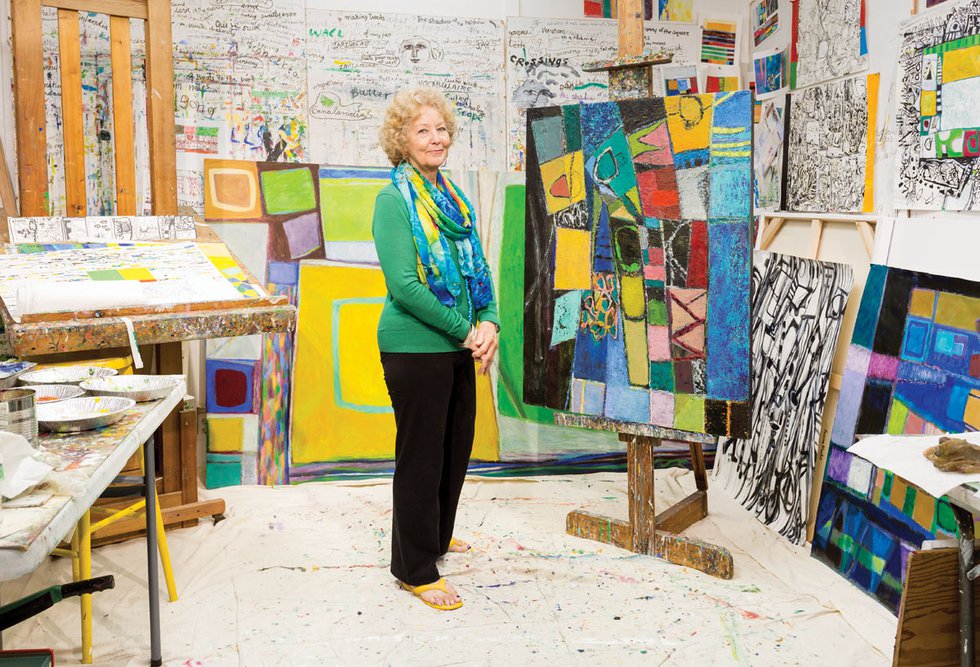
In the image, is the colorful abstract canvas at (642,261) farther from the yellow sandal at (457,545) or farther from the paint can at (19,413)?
the paint can at (19,413)

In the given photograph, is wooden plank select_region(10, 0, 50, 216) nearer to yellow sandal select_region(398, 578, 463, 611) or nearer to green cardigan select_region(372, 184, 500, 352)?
green cardigan select_region(372, 184, 500, 352)

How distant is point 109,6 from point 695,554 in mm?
2804

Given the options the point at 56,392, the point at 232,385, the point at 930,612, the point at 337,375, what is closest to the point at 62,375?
the point at 56,392

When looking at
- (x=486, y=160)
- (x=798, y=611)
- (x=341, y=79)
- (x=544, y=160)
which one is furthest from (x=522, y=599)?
(x=341, y=79)

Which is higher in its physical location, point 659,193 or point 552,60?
point 552,60

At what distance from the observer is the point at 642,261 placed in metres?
3.09

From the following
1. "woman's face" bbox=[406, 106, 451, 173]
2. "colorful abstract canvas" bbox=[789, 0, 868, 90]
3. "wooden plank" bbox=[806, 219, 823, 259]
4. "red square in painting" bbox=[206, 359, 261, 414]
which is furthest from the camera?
"red square in painting" bbox=[206, 359, 261, 414]

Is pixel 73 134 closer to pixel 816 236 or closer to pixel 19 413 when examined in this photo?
pixel 19 413

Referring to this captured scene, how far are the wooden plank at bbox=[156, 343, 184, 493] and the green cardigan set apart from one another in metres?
1.01

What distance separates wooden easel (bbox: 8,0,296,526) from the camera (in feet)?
9.30

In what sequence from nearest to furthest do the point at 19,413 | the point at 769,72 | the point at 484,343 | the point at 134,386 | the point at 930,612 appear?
the point at 19,413 → the point at 930,612 → the point at 134,386 → the point at 484,343 → the point at 769,72

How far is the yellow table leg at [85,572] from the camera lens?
2.38 metres

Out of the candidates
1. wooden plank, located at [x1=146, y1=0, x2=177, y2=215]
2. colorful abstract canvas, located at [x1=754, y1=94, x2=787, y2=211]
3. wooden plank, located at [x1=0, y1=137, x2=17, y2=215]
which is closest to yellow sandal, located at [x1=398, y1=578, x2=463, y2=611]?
wooden plank, located at [x1=146, y1=0, x2=177, y2=215]

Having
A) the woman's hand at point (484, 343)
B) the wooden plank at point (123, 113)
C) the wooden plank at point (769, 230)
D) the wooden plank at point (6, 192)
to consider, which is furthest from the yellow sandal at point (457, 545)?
the wooden plank at point (6, 192)
